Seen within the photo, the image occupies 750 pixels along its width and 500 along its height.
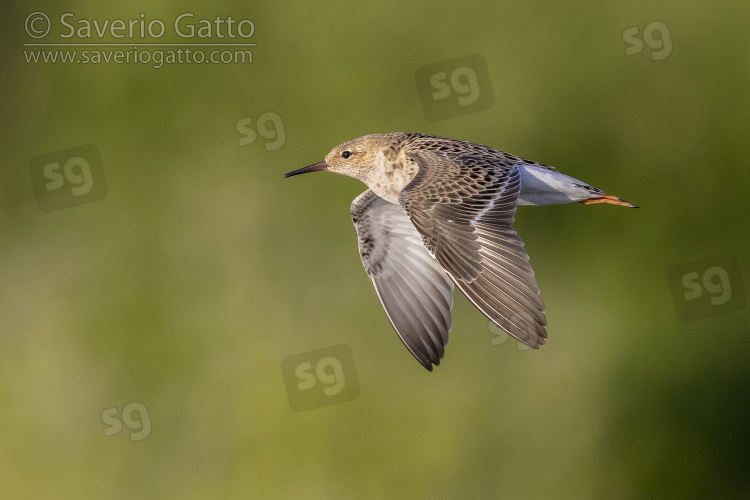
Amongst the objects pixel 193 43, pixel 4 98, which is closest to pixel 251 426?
pixel 193 43

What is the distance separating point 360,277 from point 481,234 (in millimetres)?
9956

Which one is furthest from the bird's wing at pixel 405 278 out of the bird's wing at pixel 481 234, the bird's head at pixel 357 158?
the bird's wing at pixel 481 234

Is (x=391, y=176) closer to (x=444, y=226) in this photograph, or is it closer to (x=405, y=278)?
(x=405, y=278)

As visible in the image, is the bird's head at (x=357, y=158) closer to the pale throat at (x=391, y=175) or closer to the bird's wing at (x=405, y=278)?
the pale throat at (x=391, y=175)

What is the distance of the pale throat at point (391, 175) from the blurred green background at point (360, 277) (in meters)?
8.36

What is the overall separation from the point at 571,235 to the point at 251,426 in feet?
20.8

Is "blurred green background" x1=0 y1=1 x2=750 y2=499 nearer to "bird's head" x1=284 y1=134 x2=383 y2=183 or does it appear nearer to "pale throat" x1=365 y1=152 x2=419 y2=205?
"bird's head" x1=284 y1=134 x2=383 y2=183

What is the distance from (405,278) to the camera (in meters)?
8.37

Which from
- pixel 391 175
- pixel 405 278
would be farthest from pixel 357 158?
pixel 405 278

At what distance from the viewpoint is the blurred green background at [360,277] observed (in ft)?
55.0

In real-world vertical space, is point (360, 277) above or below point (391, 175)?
below

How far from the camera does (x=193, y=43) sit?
63.4ft

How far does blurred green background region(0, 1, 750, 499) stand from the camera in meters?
16.8

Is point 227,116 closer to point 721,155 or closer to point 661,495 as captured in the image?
point 721,155
